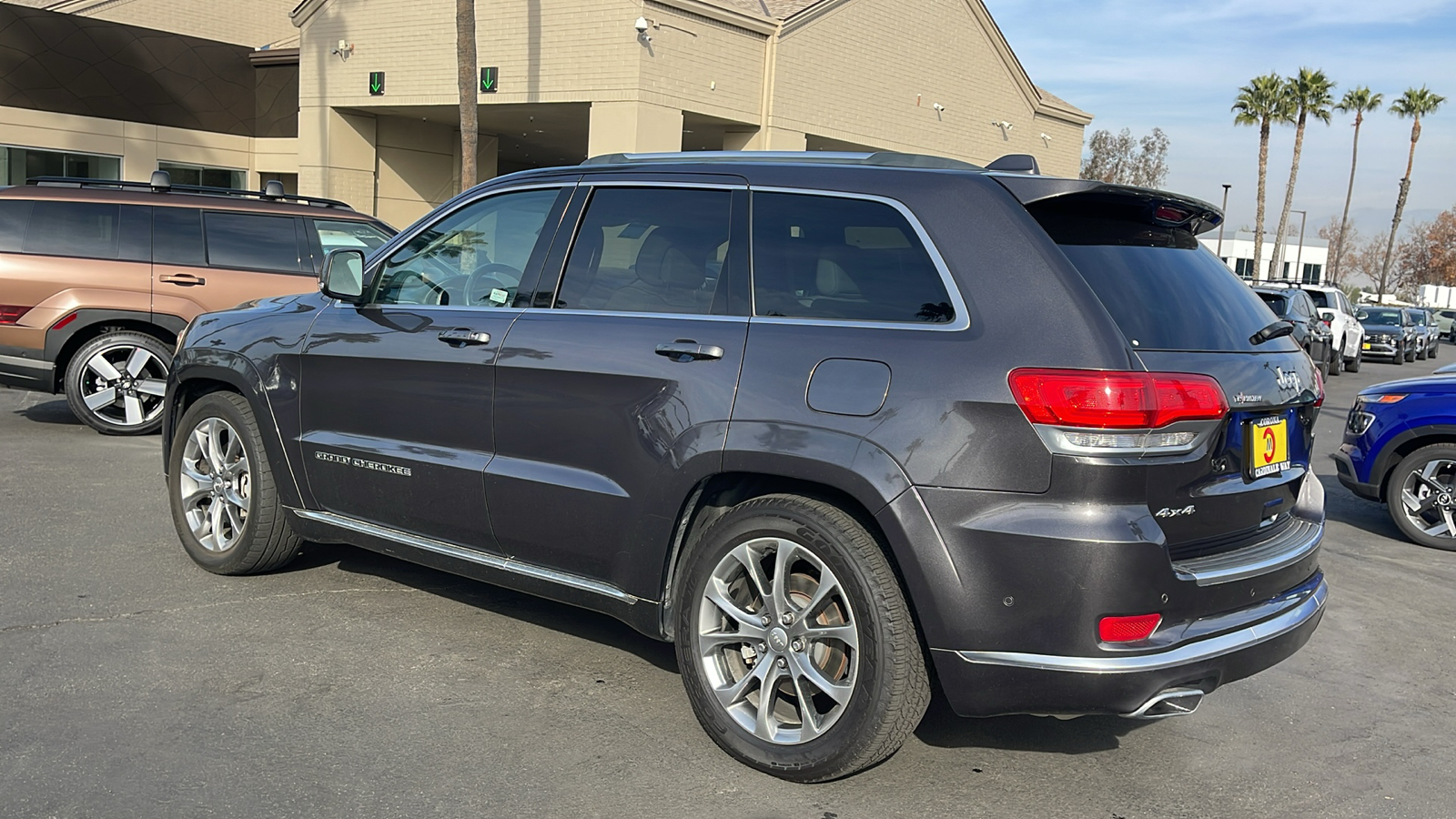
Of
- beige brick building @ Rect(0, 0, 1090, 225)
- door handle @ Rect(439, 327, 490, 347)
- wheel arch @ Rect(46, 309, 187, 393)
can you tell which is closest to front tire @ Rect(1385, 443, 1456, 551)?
door handle @ Rect(439, 327, 490, 347)

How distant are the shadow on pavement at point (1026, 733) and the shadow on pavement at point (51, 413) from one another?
343 inches

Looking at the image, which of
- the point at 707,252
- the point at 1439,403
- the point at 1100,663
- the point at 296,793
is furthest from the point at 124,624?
the point at 1439,403

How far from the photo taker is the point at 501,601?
17.7ft

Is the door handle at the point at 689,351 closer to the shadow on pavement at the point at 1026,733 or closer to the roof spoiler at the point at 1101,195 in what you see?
the roof spoiler at the point at 1101,195

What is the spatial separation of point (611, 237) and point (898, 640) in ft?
6.08

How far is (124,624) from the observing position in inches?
190

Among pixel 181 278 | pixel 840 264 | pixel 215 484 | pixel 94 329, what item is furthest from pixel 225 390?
pixel 94 329

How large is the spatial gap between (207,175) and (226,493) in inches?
1112

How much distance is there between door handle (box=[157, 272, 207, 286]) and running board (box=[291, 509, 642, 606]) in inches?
210

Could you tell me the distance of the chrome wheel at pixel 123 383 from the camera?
9.45 m

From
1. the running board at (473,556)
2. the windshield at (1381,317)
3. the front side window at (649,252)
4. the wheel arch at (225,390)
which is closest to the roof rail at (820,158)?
the front side window at (649,252)

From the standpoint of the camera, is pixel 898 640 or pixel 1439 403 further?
pixel 1439 403

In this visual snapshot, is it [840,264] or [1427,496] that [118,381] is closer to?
[840,264]

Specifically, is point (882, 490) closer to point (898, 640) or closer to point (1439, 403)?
point (898, 640)
